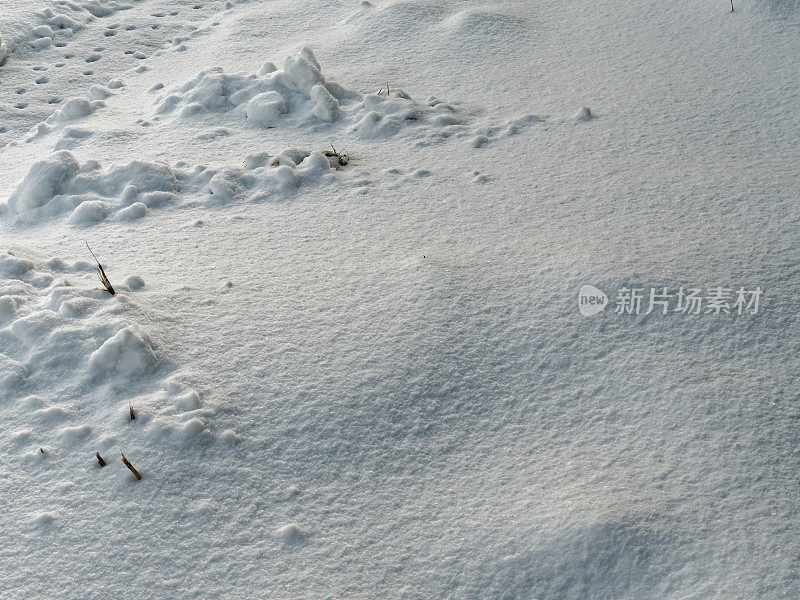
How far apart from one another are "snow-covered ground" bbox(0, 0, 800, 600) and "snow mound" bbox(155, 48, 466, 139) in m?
0.01

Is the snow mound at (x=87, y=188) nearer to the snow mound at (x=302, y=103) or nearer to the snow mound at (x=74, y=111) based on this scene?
the snow mound at (x=302, y=103)

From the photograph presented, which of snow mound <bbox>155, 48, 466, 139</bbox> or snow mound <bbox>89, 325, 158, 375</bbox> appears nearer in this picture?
snow mound <bbox>89, 325, 158, 375</bbox>

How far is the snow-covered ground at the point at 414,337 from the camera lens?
1.19m

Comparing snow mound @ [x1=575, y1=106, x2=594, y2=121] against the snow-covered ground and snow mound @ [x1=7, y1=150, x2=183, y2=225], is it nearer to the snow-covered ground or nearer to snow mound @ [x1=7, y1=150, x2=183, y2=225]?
the snow-covered ground

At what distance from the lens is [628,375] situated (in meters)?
1.43

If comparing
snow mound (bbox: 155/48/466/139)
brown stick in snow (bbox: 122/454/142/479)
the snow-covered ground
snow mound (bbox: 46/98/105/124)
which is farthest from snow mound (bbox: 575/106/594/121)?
snow mound (bbox: 46/98/105/124)

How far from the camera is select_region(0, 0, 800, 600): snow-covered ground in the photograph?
3.92 ft

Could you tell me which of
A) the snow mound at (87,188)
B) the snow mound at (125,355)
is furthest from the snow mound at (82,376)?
the snow mound at (87,188)

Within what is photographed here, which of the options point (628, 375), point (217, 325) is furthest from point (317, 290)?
point (628, 375)

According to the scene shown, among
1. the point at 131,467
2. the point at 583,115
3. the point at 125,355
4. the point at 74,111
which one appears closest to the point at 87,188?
the point at 74,111

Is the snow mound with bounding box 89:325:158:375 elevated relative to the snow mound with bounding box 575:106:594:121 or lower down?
lower down

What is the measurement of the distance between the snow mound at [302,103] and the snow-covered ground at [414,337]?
0.01 meters

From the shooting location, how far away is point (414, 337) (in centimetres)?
157

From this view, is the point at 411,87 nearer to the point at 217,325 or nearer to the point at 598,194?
the point at 598,194
